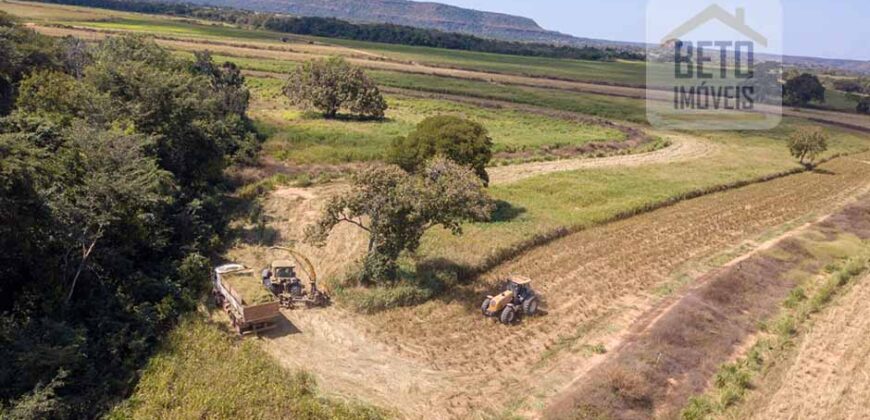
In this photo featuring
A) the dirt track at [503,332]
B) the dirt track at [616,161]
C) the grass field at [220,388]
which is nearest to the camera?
the grass field at [220,388]

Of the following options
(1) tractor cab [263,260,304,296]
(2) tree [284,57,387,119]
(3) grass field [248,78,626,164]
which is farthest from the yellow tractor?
(2) tree [284,57,387,119]

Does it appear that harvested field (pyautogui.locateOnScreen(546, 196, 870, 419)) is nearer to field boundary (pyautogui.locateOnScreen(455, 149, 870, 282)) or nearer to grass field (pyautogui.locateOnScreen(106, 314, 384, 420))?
grass field (pyautogui.locateOnScreen(106, 314, 384, 420))

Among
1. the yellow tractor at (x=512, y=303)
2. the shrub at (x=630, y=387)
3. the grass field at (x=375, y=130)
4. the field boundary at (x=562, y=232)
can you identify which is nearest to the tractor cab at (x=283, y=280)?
the field boundary at (x=562, y=232)

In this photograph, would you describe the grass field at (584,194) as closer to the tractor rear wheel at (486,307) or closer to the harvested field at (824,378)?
the tractor rear wheel at (486,307)

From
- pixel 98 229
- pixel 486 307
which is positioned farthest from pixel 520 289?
pixel 98 229

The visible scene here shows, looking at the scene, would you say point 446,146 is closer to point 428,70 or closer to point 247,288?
point 247,288

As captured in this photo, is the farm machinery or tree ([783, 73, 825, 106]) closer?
the farm machinery

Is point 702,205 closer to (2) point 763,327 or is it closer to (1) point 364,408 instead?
(2) point 763,327
